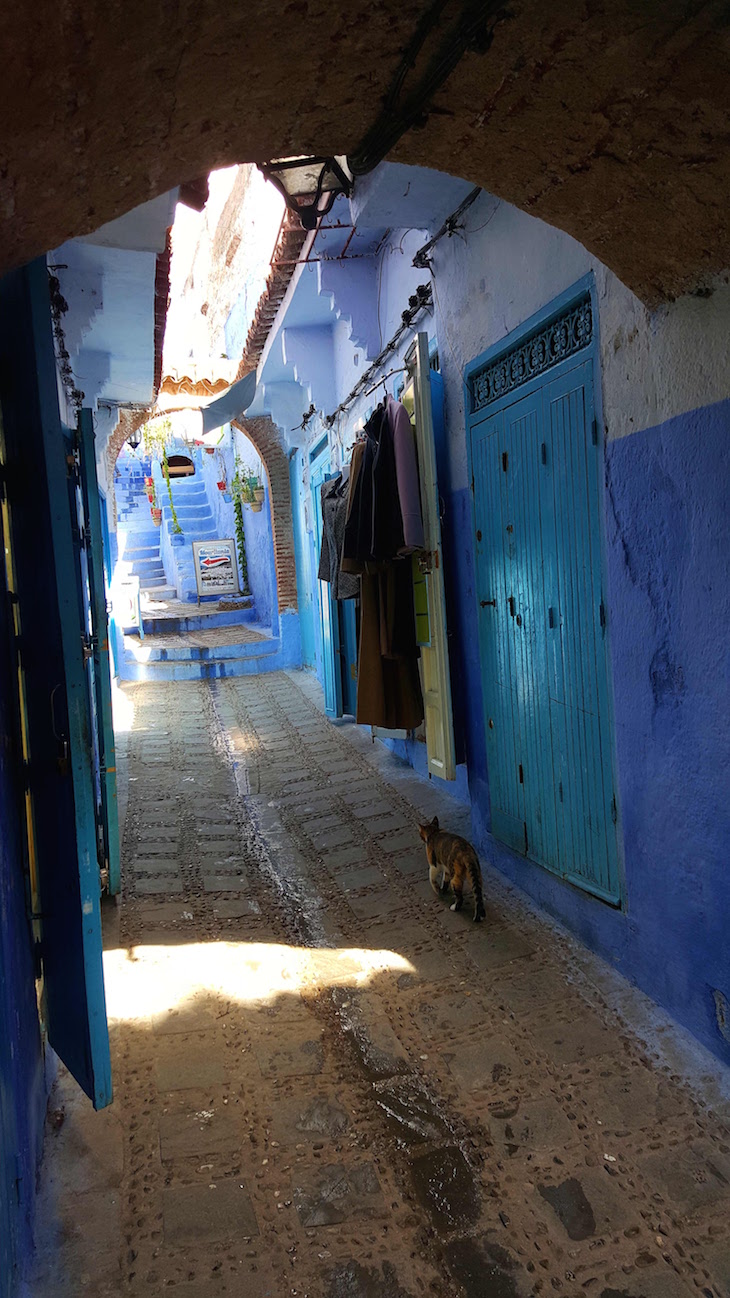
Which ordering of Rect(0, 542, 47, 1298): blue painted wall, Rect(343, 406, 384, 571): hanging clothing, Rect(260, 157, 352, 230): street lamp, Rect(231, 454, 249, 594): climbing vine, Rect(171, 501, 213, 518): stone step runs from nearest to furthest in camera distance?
Rect(0, 542, 47, 1298): blue painted wall, Rect(260, 157, 352, 230): street lamp, Rect(343, 406, 384, 571): hanging clothing, Rect(231, 454, 249, 594): climbing vine, Rect(171, 501, 213, 518): stone step

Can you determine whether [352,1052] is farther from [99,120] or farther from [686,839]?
[99,120]

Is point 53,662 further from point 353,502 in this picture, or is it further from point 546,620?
point 353,502

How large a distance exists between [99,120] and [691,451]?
1944 mm

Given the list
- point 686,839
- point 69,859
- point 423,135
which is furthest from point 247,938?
point 423,135

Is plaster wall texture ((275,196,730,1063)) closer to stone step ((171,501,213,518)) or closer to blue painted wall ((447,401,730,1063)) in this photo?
blue painted wall ((447,401,730,1063))

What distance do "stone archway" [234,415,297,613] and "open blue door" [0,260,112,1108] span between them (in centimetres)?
1017

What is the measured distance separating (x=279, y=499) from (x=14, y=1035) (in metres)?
11.1

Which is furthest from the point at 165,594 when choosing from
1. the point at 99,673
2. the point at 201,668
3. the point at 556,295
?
the point at 556,295

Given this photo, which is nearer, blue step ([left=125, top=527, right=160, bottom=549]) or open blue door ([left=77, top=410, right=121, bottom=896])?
open blue door ([left=77, top=410, right=121, bottom=896])

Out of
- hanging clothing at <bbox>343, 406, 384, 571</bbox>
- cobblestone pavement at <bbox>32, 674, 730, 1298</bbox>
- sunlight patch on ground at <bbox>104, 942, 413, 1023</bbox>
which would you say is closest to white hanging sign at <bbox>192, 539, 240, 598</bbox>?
hanging clothing at <bbox>343, 406, 384, 571</bbox>

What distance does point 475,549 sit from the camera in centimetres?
449

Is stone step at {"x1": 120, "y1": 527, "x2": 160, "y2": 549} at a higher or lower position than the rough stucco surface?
higher

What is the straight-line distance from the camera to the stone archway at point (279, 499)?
12.4 m

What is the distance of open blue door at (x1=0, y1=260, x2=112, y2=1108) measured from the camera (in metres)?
2.35
